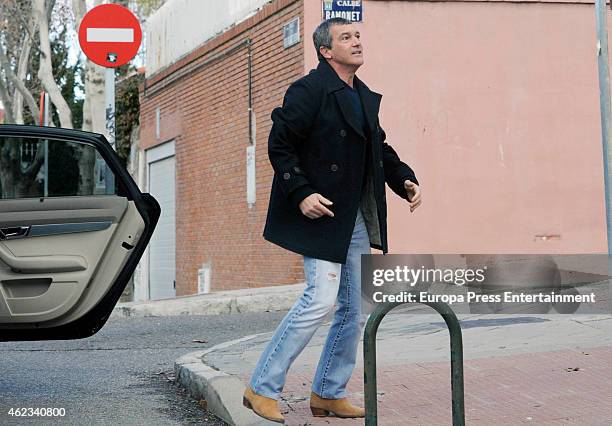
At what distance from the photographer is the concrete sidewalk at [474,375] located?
537cm

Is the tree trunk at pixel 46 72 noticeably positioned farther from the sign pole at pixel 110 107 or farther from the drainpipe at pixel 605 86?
the drainpipe at pixel 605 86

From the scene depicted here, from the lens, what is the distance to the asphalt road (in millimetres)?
6001

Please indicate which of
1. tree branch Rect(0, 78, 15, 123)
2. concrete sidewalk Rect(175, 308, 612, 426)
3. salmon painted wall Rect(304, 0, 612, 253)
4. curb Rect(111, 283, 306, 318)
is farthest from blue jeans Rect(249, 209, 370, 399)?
tree branch Rect(0, 78, 15, 123)

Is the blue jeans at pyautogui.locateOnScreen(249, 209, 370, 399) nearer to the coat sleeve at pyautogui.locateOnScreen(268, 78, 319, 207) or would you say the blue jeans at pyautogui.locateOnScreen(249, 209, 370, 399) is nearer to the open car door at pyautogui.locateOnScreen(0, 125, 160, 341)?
the coat sleeve at pyautogui.locateOnScreen(268, 78, 319, 207)

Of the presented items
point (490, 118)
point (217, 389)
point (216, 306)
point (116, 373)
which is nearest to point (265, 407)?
point (217, 389)

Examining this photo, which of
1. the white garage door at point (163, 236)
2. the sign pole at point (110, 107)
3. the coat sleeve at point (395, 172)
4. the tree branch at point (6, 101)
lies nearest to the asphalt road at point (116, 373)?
the coat sleeve at point (395, 172)

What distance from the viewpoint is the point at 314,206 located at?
4.95 meters

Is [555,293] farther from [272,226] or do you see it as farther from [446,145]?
[272,226]

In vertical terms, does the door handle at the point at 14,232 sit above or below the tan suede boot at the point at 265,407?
above

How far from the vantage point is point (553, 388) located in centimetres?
589

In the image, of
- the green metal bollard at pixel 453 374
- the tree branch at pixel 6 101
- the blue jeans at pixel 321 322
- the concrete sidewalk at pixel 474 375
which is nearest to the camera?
the green metal bollard at pixel 453 374

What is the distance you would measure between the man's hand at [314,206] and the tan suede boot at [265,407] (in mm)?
884

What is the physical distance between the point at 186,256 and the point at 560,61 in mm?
7573

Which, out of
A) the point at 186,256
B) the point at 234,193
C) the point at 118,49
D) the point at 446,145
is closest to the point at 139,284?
the point at 186,256
